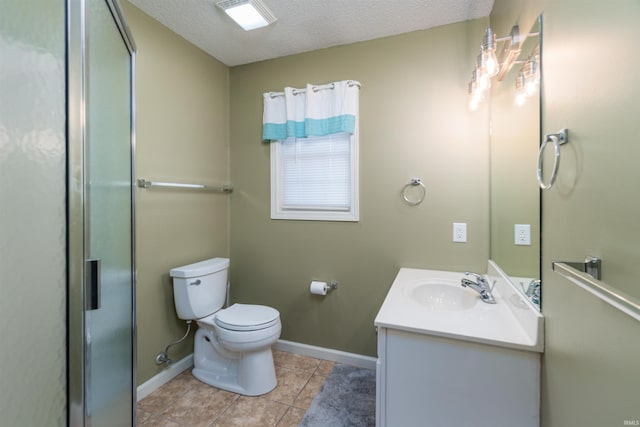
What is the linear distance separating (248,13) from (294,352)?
2.44 m

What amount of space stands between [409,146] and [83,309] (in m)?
1.91

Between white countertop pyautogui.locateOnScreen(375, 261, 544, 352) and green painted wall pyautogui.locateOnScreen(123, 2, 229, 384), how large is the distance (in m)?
1.50

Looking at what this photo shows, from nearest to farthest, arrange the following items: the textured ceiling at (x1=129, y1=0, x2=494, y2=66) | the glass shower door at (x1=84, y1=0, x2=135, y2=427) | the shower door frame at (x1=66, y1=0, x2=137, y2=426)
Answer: the shower door frame at (x1=66, y1=0, x2=137, y2=426) < the glass shower door at (x1=84, y1=0, x2=135, y2=427) < the textured ceiling at (x1=129, y1=0, x2=494, y2=66)

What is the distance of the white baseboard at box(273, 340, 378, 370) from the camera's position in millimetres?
2139

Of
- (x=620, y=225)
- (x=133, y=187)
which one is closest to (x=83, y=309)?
(x=133, y=187)

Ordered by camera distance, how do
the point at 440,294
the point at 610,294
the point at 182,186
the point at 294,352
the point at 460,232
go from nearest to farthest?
the point at 610,294 → the point at 440,294 → the point at 460,232 → the point at 182,186 → the point at 294,352

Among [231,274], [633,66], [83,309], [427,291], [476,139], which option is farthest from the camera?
[231,274]

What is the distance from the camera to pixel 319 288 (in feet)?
7.11

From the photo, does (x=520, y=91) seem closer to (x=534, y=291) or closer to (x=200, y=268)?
(x=534, y=291)

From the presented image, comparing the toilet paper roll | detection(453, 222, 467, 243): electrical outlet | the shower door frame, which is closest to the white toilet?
the toilet paper roll

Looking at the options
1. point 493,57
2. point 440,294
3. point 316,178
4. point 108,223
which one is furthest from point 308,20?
point 440,294

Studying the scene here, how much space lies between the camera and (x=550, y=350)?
0.95 meters

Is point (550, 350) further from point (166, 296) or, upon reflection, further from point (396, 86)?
point (166, 296)

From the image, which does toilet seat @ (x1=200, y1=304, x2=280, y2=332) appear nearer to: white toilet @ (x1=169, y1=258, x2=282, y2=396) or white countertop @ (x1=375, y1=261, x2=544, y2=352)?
white toilet @ (x1=169, y1=258, x2=282, y2=396)
